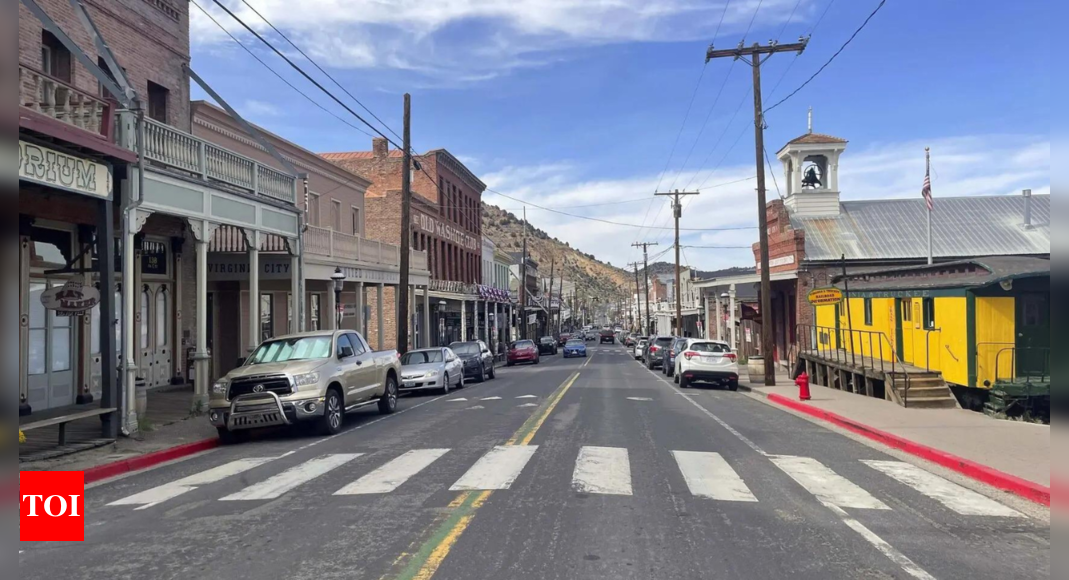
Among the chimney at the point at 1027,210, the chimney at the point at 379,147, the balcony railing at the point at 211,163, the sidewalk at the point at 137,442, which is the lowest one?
the sidewalk at the point at 137,442

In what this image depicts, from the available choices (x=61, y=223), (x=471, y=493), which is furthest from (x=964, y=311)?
(x=61, y=223)

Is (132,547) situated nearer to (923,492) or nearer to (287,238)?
(923,492)

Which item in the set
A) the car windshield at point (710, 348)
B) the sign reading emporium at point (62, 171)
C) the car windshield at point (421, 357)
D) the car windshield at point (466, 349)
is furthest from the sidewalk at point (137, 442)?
the car windshield at point (710, 348)

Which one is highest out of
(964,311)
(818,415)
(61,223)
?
(61,223)

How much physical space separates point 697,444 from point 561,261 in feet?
561

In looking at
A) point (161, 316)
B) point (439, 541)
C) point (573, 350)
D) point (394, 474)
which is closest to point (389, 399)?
point (161, 316)

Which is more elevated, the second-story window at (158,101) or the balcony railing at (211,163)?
the second-story window at (158,101)

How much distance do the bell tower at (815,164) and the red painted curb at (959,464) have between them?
23.6 metres

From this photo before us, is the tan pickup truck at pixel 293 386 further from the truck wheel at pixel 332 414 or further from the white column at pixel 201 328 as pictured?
the white column at pixel 201 328

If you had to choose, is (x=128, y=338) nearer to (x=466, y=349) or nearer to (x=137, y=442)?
(x=137, y=442)

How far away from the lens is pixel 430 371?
75.6 feet

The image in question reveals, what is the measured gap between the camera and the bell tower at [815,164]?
3762cm

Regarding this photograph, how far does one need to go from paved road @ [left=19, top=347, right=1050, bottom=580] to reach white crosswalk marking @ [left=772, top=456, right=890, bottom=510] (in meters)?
0.04

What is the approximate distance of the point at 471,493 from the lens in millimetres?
8258
